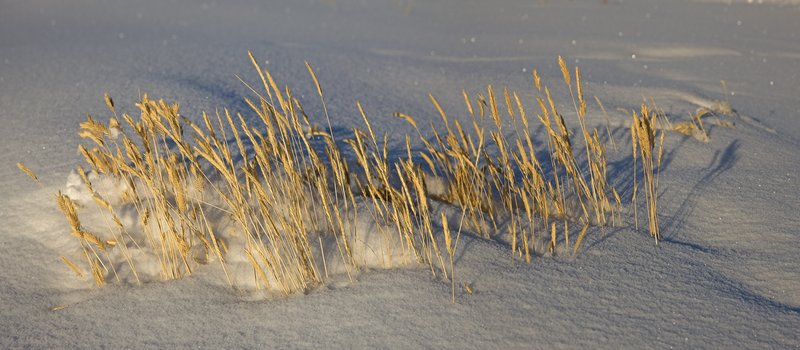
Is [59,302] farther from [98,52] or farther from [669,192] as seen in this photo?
[98,52]

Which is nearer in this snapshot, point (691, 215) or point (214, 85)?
point (691, 215)

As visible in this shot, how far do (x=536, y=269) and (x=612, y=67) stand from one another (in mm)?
2622

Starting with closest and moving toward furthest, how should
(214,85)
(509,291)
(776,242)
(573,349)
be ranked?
(573,349), (509,291), (776,242), (214,85)

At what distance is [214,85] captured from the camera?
11.3 feet

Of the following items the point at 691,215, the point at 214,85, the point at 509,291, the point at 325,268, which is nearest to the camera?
the point at 509,291

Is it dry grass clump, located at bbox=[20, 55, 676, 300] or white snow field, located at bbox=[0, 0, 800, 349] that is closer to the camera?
white snow field, located at bbox=[0, 0, 800, 349]

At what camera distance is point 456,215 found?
81.0 inches

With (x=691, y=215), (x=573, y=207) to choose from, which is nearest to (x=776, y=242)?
(x=691, y=215)

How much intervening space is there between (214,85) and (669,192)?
2.15 metres

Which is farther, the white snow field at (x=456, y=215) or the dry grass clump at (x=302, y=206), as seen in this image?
the dry grass clump at (x=302, y=206)

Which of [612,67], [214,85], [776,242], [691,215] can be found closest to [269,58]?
[214,85]

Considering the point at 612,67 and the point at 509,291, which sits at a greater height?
the point at 612,67

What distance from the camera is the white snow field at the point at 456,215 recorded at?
64.2 inches

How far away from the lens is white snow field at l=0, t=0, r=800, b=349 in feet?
5.35
